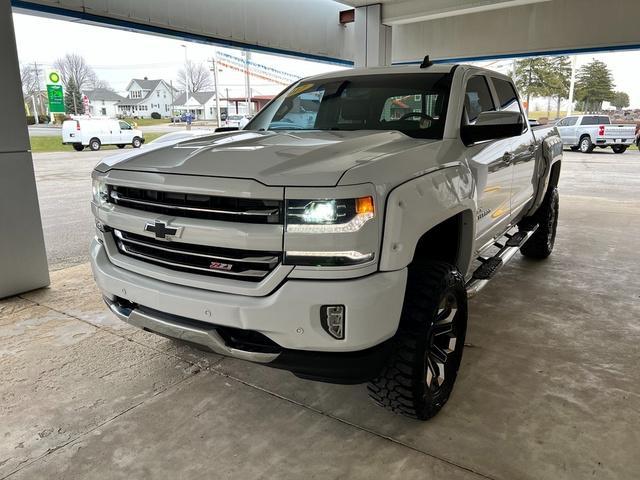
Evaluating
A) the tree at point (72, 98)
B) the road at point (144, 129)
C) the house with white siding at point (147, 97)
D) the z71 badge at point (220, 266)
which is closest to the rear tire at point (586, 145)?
the road at point (144, 129)

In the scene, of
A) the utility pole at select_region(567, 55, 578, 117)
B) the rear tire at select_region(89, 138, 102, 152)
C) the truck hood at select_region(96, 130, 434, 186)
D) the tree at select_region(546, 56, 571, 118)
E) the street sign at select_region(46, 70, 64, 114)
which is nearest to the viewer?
the truck hood at select_region(96, 130, 434, 186)

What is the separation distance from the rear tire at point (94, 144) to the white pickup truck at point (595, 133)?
70.9 feet

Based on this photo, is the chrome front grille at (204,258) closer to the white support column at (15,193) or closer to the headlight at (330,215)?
the headlight at (330,215)

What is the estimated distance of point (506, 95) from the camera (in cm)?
438

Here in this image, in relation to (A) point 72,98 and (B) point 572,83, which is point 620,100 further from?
(A) point 72,98

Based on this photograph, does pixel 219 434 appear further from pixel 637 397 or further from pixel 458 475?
pixel 637 397

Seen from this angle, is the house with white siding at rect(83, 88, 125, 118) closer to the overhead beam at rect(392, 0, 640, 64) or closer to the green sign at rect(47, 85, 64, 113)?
the green sign at rect(47, 85, 64, 113)

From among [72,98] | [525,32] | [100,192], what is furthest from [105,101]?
[100,192]

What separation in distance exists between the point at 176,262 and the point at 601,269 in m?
4.78

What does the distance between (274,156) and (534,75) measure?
41.4 m

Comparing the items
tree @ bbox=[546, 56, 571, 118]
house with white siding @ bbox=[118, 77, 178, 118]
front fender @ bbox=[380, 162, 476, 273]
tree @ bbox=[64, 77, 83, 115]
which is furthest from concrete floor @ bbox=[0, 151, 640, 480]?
tree @ bbox=[546, 56, 571, 118]

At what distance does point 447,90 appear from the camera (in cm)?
322

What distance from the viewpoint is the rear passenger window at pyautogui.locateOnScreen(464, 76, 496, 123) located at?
3348 mm

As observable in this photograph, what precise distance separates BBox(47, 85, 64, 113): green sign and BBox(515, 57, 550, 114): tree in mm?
30702
